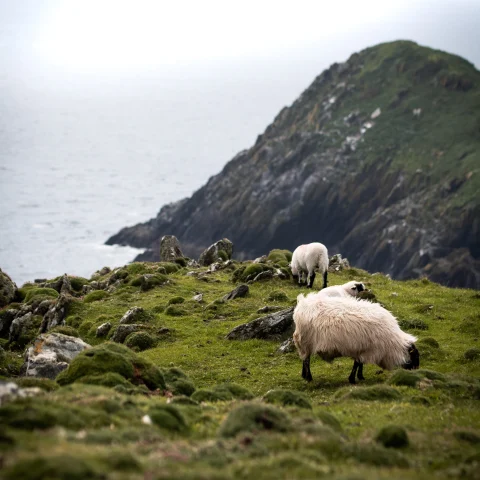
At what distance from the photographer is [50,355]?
2572 cm

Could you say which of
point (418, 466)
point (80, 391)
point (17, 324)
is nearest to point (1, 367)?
point (17, 324)

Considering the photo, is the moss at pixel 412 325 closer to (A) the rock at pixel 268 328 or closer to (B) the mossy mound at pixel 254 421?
(A) the rock at pixel 268 328

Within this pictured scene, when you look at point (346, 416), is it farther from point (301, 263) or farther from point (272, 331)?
point (301, 263)

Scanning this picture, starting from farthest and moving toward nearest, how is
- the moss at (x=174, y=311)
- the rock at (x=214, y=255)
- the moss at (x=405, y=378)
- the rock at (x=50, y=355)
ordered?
the rock at (x=214, y=255), the moss at (x=174, y=311), the rock at (x=50, y=355), the moss at (x=405, y=378)

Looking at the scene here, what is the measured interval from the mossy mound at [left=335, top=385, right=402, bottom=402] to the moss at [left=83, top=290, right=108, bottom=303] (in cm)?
2983

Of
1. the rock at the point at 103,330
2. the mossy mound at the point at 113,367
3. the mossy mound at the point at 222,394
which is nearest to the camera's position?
the mossy mound at the point at 113,367

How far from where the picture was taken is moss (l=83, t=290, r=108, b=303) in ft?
154

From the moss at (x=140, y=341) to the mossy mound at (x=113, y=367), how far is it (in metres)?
12.5

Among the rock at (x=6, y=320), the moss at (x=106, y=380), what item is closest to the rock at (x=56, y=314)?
the rock at (x=6, y=320)

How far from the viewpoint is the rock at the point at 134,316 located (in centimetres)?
3788

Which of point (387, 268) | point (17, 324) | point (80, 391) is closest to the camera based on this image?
point (80, 391)

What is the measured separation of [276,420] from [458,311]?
26208 mm

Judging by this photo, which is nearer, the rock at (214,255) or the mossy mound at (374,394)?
the mossy mound at (374,394)

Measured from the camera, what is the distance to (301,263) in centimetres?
4291
